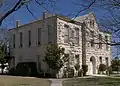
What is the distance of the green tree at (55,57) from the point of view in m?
31.2

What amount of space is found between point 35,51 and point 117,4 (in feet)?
94.0

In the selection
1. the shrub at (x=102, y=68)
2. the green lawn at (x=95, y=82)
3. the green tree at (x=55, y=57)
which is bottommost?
the shrub at (x=102, y=68)

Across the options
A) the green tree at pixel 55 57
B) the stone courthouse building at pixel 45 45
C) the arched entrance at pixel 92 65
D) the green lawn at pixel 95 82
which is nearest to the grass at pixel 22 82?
the green lawn at pixel 95 82

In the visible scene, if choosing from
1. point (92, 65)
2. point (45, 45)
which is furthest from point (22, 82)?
point (92, 65)

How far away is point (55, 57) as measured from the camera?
31.1 meters

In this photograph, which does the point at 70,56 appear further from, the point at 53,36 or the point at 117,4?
the point at 117,4

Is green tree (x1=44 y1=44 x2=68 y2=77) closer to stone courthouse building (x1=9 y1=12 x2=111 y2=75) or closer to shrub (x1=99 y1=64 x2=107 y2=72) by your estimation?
stone courthouse building (x1=9 y1=12 x2=111 y2=75)

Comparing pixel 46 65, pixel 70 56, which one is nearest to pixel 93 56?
pixel 70 56

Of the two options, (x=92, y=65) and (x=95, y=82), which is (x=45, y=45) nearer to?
(x=92, y=65)

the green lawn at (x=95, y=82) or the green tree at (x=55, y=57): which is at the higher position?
the green tree at (x=55, y=57)

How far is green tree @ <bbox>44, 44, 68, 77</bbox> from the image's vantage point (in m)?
31.2

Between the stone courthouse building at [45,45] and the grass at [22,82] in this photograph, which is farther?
the stone courthouse building at [45,45]

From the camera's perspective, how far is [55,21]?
33.6 m

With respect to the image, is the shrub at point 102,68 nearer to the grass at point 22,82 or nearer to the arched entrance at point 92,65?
the arched entrance at point 92,65
